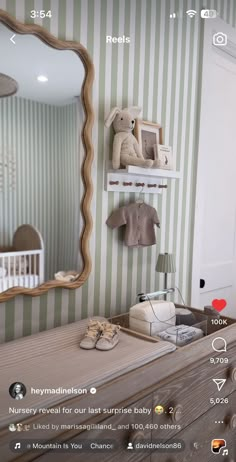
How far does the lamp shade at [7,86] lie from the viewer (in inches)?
35.2

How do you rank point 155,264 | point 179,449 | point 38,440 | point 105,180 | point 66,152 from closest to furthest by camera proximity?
point 38,440, point 179,449, point 66,152, point 105,180, point 155,264

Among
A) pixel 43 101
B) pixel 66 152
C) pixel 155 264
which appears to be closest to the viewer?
pixel 43 101

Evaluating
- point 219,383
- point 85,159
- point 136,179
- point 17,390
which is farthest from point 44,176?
point 219,383

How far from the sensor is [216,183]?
167cm

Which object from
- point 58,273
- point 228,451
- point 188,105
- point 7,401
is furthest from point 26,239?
A: point 188,105

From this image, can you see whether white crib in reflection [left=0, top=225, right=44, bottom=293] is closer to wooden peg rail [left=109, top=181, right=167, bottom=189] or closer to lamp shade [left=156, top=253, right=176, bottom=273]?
wooden peg rail [left=109, top=181, right=167, bottom=189]

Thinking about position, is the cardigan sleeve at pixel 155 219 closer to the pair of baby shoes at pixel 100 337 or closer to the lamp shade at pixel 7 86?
the pair of baby shoes at pixel 100 337

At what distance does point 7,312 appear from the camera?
0.98m

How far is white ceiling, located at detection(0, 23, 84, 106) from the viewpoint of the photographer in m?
0.90

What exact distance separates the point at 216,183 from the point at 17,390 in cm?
132

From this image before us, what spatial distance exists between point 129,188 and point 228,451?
878 mm

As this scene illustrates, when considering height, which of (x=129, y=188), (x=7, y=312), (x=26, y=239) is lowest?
(x=7, y=312)

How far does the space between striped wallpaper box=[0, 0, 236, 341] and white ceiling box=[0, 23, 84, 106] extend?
0.20 ft

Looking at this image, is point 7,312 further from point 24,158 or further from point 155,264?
point 155,264
